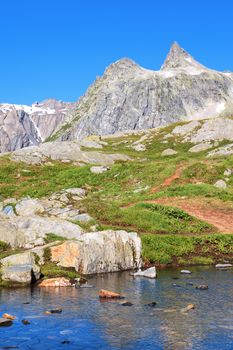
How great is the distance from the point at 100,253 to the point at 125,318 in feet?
38.8

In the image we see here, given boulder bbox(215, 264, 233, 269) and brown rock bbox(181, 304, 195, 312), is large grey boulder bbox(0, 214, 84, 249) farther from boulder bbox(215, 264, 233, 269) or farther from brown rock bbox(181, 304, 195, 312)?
brown rock bbox(181, 304, 195, 312)

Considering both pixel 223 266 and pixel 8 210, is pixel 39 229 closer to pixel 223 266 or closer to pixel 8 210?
pixel 8 210

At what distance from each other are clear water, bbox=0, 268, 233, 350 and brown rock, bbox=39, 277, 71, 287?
0.96 metres

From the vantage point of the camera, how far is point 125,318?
68.7 ft

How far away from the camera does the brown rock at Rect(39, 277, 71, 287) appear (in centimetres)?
2822

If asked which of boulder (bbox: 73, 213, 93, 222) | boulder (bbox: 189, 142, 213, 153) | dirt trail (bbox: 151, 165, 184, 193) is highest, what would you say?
boulder (bbox: 189, 142, 213, 153)

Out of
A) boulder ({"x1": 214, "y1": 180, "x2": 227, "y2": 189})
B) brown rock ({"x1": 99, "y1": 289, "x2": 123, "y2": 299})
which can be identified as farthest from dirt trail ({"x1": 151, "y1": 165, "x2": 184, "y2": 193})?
brown rock ({"x1": 99, "y1": 289, "x2": 123, "y2": 299})

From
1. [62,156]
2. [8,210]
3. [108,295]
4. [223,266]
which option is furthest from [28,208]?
[62,156]

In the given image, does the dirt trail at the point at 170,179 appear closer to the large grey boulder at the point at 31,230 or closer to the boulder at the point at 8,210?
the boulder at the point at 8,210

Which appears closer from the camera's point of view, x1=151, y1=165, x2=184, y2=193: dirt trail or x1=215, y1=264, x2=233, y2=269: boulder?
x1=215, y1=264, x2=233, y2=269: boulder

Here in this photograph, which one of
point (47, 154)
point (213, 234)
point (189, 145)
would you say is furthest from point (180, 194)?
point (189, 145)

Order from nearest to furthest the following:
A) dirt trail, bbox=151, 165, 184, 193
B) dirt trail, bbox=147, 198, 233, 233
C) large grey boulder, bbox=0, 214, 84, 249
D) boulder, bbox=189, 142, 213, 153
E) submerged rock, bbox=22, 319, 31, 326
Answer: submerged rock, bbox=22, 319, 31, 326, large grey boulder, bbox=0, 214, 84, 249, dirt trail, bbox=147, 198, 233, 233, dirt trail, bbox=151, 165, 184, 193, boulder, bbox=189, 142, 213, 153

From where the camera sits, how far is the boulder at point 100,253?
3169 centimetres

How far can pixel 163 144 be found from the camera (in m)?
148
